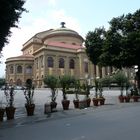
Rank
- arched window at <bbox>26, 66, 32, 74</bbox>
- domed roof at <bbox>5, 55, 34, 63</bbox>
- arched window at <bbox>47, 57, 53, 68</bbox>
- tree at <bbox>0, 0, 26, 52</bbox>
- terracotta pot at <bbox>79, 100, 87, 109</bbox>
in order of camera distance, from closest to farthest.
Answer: tree at <bbox>0, 0, 26, 52</bbox> < terracotta pot at <bbox>79, 100, 87, 109</bbox> < arched window at <bbox>47, 57, 53, 68</bbox> < domed roof at <bbox>5, 55, 34, 63</bbox> < arched window at <bbox>26, 66, 32, 74</bbox>

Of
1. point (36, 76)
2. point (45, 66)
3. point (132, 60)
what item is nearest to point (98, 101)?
point (132, 60)

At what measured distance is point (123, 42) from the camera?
32125 millimetres

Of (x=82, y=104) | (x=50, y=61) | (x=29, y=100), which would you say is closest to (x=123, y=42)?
(x=82, y=104)

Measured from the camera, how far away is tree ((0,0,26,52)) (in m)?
12.6

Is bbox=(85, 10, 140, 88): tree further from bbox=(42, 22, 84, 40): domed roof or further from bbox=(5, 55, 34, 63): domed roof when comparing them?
bbox=(42, 22, 84, 40): domed roof

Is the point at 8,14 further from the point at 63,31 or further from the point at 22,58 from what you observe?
the point at 63,31

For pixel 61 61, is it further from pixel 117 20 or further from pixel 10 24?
pixel 10 24

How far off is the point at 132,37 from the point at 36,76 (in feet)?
224

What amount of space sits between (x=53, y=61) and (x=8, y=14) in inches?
3194

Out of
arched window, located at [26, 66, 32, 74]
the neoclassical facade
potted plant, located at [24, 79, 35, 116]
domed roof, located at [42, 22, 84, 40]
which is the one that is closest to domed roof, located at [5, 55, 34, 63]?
the neoclassical facade

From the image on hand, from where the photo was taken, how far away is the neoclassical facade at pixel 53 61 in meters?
93.6

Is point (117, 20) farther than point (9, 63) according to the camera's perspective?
No

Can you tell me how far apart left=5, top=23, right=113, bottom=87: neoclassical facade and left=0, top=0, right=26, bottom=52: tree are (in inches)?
3032

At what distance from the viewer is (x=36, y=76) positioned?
9781 cm
